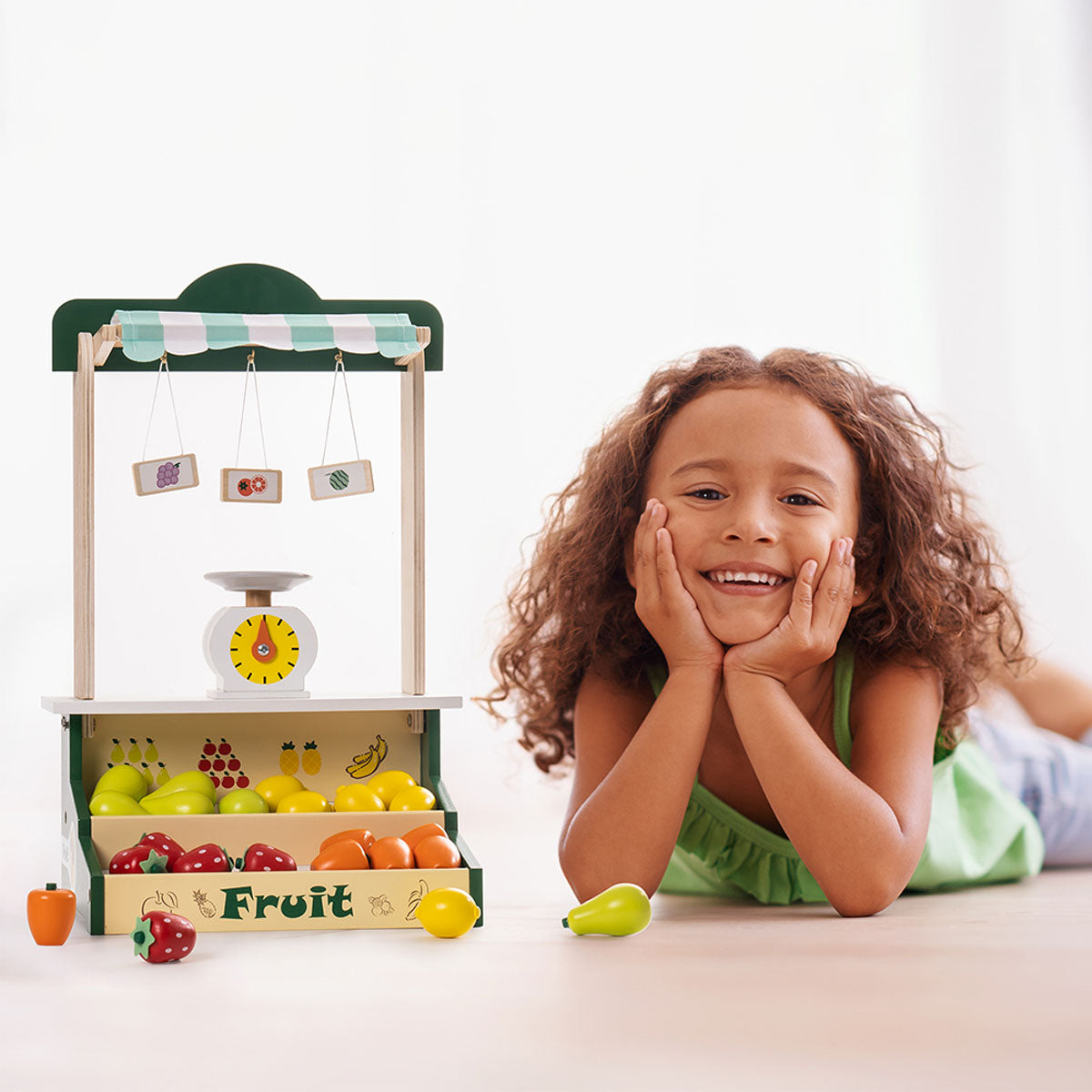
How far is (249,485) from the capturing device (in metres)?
1.39

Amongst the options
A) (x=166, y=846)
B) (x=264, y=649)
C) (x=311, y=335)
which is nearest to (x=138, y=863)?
(x=166, y=846)

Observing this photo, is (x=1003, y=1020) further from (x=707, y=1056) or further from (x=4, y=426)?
(x=4, y=426)

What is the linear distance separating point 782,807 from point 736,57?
5.07ft

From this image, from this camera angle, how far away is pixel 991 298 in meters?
2.42

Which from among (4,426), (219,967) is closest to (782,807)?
(219,967)

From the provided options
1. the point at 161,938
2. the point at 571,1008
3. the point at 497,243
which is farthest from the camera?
the point at 497,243

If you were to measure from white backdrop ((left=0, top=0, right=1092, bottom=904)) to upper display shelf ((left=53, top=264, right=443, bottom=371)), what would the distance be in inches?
22.7

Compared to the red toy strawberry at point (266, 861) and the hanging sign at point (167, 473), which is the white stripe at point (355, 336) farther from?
the red toy strawberry at point (266, 861)

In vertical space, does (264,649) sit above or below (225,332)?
below

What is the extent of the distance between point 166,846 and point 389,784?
22 centimetres

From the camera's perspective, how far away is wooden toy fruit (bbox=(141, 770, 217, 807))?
124 centimetres

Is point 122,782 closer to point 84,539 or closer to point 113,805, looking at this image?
point 113,805

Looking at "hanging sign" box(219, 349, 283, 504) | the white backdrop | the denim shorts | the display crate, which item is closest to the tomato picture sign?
"hanging sign" box(219, 349, 283, 504)

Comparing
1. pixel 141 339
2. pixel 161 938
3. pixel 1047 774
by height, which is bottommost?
pixel 1047 774
